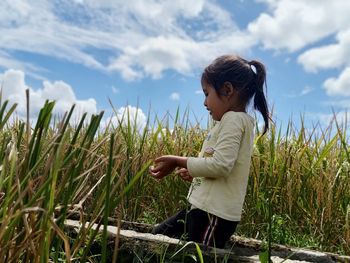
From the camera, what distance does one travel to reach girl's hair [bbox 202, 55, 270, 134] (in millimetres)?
2969

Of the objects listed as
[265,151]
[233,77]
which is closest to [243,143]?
[233,77]

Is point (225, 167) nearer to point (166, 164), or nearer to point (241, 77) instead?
point (166, 164)

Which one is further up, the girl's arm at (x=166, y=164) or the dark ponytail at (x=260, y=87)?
the dark ponytail at (x=260, y=87)

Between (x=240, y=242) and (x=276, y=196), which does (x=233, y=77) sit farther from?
(x=276, y=196)

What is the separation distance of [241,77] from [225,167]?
1.87ft

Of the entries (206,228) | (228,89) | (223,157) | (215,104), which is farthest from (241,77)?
(206,228)

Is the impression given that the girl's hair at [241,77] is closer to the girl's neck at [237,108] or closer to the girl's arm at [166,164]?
the girl's neck at [237,108]

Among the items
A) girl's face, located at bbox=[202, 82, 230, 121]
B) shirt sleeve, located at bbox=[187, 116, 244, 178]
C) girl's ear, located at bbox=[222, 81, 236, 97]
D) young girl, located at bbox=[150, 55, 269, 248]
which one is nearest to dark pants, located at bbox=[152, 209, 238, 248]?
Answer: young girl, located at bbox=[150, 55, 269, 248]

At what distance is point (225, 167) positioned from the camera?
2689 millimetres

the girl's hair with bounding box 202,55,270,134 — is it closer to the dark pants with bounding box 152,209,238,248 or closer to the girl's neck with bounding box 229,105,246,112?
the girl's neck with bounding box 229,105,246,112

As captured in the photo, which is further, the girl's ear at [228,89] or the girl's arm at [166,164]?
the girl's ear at [228,89]

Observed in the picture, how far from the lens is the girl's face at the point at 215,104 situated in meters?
2.91

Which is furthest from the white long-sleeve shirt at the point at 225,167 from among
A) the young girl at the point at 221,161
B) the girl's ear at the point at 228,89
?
the girl's ear at the point at 228,89

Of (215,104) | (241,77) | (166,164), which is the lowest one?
(166,164)
